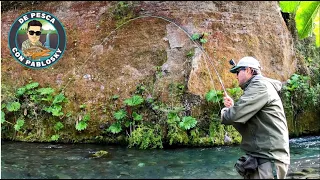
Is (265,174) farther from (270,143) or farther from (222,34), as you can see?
(222,34)

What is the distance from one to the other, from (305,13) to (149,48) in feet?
26.4

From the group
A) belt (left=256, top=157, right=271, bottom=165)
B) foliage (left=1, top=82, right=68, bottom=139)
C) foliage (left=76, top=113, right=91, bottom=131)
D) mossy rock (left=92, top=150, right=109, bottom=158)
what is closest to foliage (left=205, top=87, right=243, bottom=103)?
mossy rock (left=92, top=150, right=109, bottom=158)

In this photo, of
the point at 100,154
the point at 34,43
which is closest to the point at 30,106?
the point at 34,43

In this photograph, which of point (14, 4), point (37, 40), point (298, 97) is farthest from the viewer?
point (14, 4)

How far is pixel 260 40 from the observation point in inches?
408

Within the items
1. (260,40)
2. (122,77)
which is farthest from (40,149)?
(260,40)

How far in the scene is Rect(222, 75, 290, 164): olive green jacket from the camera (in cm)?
403

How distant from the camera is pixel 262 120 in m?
4.10

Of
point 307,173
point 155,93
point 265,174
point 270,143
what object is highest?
point 155,93

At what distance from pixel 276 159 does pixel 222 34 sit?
6.32m

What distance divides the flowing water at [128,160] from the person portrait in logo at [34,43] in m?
2.55

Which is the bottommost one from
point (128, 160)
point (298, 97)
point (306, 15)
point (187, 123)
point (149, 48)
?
point (128, 160)

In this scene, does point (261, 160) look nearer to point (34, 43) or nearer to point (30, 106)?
point (30, 106)

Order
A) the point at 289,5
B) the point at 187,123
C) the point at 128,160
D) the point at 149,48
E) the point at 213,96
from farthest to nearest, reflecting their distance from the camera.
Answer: the point at 149,48 → the point at 213,96 → the point at 187,123 → the point at 128,160 → the point at 289,5
